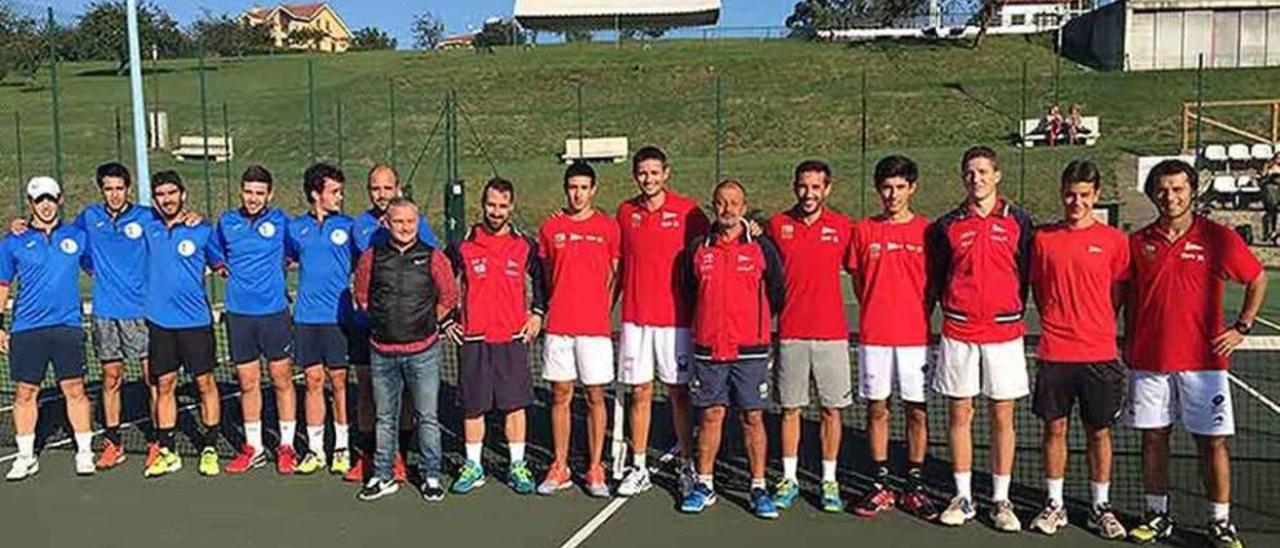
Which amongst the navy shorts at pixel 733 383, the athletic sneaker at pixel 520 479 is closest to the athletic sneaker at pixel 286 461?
the athletic sneaker at pixel 520 479

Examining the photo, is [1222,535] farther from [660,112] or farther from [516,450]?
[660,112]

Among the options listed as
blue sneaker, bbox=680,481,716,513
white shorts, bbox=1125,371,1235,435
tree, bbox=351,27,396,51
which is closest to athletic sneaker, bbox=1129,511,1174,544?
white shorts, bbox=1125,371,1235,435

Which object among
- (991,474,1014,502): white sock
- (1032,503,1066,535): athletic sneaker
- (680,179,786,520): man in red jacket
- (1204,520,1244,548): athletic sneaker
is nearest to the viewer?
(1204,520,1244,548): athletic sneaker

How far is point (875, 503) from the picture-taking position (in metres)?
6.37

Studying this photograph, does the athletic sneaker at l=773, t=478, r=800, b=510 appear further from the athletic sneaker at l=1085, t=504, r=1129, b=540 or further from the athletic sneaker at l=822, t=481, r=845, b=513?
the athletic sneaker at l=1085, t=504, r=1129, b=540

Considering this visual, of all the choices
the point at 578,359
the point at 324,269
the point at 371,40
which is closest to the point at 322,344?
the point at 324,269

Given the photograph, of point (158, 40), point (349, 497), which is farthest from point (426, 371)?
point (158, 40)

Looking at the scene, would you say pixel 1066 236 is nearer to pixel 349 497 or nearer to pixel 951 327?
pixel 951 327

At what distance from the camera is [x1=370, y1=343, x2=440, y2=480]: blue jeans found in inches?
265

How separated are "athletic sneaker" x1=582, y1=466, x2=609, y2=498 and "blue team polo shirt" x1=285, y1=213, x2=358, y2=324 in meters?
1.67

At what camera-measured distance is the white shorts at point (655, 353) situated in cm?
661

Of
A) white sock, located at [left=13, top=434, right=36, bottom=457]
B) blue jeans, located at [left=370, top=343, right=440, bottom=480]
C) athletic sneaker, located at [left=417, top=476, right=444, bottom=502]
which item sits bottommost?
athletic sneaker, located at [left=417, top=476, right=444, bottom=502]

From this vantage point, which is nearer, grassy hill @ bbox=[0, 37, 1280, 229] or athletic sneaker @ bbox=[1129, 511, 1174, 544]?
athletic sneaker @ bbox=[1129, 511, 1174, 544]

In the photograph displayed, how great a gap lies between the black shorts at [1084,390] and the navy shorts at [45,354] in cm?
536
